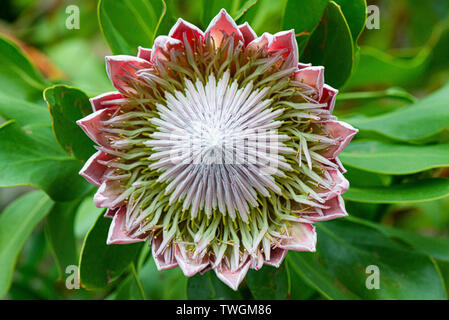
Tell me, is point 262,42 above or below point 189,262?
above

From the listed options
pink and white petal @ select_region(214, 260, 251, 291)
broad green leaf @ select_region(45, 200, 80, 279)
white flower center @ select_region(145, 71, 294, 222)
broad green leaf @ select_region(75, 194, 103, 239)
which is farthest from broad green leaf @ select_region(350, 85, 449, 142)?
broad green leaf @ select_region(75, 194, 103, 239)

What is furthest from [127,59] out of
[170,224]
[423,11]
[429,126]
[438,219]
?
[423,11]

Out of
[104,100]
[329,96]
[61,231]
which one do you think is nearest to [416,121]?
[329,96]

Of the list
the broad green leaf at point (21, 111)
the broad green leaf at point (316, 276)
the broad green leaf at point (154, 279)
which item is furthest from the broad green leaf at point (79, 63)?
the broad green leaf at point (316, 276)

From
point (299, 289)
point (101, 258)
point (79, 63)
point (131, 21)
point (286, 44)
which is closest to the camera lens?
point (286, 44)

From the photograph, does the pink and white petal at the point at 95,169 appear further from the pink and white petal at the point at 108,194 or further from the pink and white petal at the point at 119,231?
the pink and white petal at the point at 119,231

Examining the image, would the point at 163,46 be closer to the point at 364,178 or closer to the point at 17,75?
the point at 17,75

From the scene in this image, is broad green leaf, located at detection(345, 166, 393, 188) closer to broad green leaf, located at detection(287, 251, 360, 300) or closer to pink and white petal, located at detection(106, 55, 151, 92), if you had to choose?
broad green leaf, located at detection(287, 251, 360, 300)
